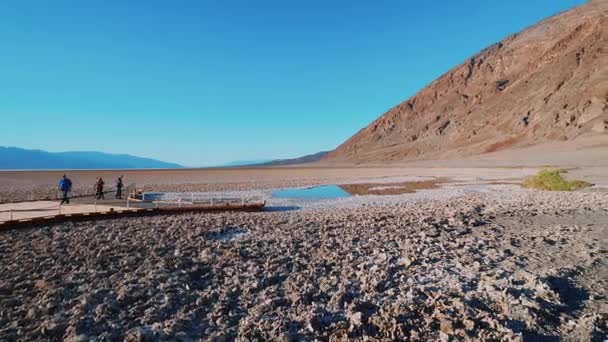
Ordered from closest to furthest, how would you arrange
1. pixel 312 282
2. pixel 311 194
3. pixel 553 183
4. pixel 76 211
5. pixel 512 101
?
pixel 312 282
pixel 76 211
pixel 553 183
pixel 311 194
pixel 512 101

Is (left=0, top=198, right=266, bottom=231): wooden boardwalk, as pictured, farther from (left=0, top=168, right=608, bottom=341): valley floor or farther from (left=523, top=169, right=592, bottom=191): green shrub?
(left=523, top=169, right=592, bottom=191): green shrub

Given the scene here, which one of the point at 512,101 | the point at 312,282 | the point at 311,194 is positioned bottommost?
the point at 312,282

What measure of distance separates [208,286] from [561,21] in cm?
12941

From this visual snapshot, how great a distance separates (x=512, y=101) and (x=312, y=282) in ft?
319

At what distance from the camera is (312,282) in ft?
25.8

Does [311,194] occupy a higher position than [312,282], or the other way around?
[311,194]

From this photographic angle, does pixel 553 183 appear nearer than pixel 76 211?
No

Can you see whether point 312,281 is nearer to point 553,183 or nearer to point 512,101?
point 553,183

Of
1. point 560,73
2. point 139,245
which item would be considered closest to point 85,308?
point 139,245

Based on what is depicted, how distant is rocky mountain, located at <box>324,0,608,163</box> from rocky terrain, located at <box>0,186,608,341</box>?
214ft

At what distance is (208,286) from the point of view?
774 centimetres

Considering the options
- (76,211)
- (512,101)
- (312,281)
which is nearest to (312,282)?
(312,281)

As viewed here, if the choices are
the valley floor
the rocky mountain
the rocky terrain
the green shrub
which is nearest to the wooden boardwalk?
the valley floor

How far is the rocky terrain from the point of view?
596 cm
